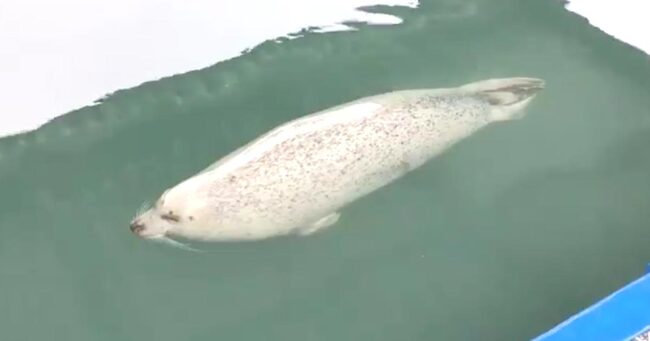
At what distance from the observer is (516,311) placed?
139cm

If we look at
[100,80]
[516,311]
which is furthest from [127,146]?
[516,311]

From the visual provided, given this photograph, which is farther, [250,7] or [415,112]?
[250,7]

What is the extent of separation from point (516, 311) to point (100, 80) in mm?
748

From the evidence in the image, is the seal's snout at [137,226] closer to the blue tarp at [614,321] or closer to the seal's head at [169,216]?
the seal's head at [169,216]

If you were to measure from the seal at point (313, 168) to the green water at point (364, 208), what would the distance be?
0.20 feet

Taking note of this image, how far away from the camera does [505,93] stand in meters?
1.56

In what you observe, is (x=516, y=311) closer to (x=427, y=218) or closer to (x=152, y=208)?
(x=427, y=218)

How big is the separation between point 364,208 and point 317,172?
0.45 feet

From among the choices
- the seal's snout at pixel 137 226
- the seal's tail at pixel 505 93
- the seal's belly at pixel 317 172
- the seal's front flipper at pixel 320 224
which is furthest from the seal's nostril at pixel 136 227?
the seal's tail at pixel 505 93

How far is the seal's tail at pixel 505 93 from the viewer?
1536 millimetres

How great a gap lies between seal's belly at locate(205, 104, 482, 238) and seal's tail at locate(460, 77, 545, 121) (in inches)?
4.3

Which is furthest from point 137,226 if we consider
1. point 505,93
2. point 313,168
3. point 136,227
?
point 505,93

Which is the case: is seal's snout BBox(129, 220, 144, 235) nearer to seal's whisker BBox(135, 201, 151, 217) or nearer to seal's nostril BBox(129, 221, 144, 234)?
seal's nostril BBox(129, 221, 144, 234)

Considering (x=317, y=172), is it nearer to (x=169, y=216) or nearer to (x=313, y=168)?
(x=313, y=168)
